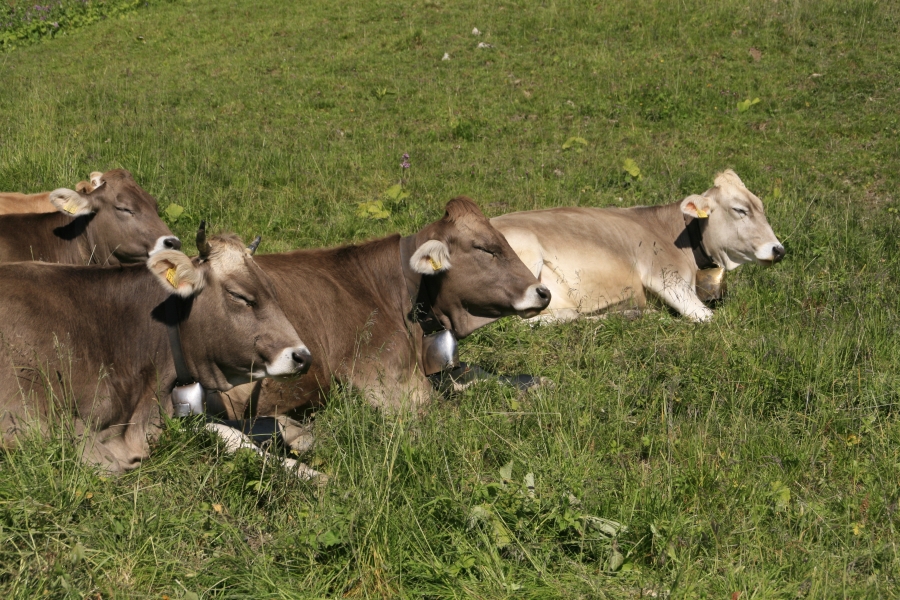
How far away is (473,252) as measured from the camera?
711cm

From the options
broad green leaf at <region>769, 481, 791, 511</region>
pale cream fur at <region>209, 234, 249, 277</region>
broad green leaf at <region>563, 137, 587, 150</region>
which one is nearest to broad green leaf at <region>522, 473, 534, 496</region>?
broad green leaf at <region>769, 481, 791, 511</region>

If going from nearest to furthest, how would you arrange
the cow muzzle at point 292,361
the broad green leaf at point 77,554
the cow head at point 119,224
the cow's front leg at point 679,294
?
the broad green leaf at point 77,554 → the cow muzzle at point 292,361 → the cow head at point 119,224 → the cow's front leg at point 679,294

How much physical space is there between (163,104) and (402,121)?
4.13 metres

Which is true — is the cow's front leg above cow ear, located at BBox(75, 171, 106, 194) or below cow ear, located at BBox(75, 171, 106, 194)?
below

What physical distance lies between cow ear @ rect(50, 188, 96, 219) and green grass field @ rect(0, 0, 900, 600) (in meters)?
1.76

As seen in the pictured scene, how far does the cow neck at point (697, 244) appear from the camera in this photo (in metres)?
10.4

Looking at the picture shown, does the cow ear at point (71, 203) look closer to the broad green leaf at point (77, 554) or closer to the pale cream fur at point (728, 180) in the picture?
the broad green leaf at point (77, 554)

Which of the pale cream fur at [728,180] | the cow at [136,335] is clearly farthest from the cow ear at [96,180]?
the pale cream fur at [728,180]

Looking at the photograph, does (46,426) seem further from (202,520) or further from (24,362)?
(202,520)

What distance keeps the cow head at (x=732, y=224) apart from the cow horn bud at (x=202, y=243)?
591cm

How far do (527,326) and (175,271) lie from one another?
12.4 ft


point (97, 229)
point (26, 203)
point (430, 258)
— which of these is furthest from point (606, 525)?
point (26, 203)

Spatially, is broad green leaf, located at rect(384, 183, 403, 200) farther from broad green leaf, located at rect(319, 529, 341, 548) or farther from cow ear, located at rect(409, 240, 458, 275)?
broad green leaf, located at rect(319, 529, 341, 548)

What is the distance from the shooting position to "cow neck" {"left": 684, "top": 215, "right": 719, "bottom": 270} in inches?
409
